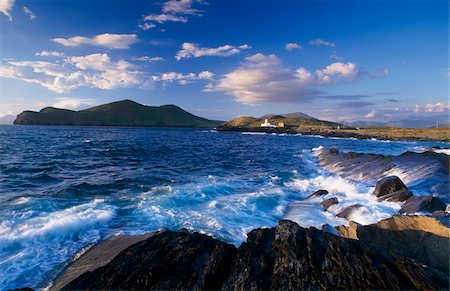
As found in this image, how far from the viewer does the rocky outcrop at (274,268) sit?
667 centimetres

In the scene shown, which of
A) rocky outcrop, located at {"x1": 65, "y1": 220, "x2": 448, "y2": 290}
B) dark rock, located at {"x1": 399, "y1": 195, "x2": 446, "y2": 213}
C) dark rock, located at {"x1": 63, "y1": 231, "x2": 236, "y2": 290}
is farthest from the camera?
dark rock, located at {"x1": 399, "y1": 195, "x2": 446, "y2": 213}

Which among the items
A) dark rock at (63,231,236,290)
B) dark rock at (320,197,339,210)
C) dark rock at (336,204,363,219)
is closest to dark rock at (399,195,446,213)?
dark rock at (336,204,363,219)

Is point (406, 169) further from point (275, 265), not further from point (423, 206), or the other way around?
point (275, 265)

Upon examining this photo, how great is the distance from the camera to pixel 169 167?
3503cm

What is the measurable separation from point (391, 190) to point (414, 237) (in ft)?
37.5

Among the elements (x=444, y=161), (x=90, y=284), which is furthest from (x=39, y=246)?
(x=444, y=161)

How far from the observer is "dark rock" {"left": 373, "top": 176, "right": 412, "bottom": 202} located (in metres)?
18.1

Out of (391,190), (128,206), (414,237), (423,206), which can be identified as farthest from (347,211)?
(128,206)

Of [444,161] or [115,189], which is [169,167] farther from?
[444,161]

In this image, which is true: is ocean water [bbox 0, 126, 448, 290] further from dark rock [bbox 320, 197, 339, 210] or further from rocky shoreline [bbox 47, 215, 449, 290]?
rocky shoreline [bbox 47, 215, 449, 290]

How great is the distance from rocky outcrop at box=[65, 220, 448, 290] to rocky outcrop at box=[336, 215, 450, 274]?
1.31 m

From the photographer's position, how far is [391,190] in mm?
19312

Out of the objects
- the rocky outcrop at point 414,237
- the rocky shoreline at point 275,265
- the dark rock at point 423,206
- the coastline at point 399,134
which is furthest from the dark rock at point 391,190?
the coastline at point 399,134

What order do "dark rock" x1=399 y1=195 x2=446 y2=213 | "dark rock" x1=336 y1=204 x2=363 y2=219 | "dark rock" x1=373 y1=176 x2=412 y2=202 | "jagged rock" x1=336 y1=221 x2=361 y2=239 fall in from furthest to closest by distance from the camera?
"dark rock" x1=373 y1=176 x2=412 y2=202
"dark rock" x1=336 y1=204 x2=363 y2=219
"dark rock" x1=399 y1=195 x2=446 y2=213
"jagged rock" x1=336 y1=221 x2=361 y2=239
